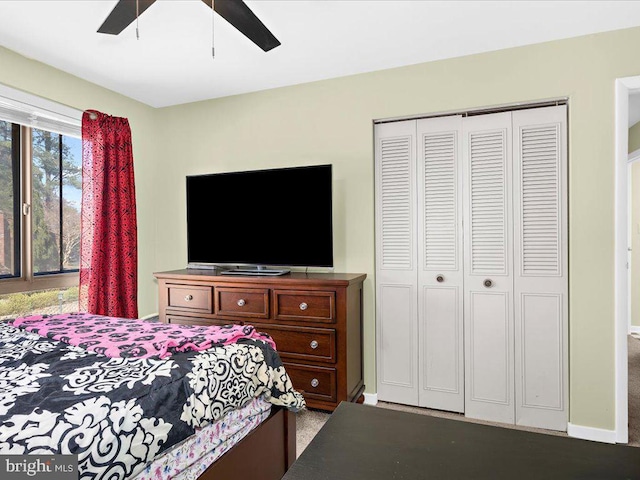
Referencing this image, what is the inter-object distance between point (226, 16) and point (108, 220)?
213cm

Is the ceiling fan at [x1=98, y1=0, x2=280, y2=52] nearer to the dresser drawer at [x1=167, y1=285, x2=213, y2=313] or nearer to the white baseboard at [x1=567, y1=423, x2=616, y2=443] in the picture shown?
the dresser drawer at [x1=167, y1=285, x2=213, y2=313]

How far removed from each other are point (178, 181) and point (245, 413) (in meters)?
2.70

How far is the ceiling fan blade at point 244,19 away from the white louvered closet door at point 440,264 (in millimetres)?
1392

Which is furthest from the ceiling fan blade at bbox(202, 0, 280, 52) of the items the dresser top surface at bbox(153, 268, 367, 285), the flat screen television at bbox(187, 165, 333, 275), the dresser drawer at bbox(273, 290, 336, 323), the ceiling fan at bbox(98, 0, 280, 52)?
the dresser drawer at bbox(273, 290, 336, 323)

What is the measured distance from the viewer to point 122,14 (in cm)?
179

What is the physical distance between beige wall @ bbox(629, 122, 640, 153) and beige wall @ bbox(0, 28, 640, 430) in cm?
218

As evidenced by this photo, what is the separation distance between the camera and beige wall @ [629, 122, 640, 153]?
4055 millimetres

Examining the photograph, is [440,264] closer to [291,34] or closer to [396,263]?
[396,263]

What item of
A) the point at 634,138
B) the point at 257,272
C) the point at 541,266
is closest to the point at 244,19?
the point at 257,272

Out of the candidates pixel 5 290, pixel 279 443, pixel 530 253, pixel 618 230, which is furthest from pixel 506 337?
pixel 5 290

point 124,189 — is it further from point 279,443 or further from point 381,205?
point 279,443

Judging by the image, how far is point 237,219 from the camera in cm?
314

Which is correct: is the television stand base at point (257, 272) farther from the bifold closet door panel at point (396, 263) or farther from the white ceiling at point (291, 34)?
the white ceiling at point (291, 34)

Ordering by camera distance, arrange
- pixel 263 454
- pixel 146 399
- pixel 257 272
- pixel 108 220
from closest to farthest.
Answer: pixel 146 399 → pixel 263 454 → pixel 257 272 → pixel 108 220
